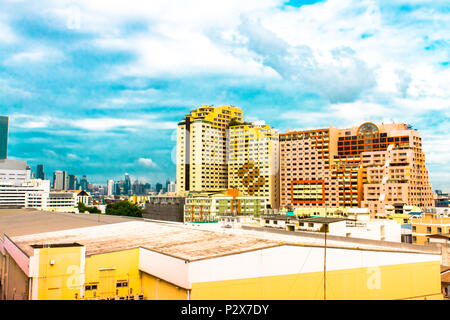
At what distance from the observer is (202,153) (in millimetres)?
84688

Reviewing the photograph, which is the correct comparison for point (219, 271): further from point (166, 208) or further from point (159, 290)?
point (166, 208)

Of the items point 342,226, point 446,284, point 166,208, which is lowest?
point 446,284

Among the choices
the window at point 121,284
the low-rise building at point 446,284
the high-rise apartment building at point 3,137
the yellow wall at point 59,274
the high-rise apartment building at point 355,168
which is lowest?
the low-rise building at point 446,284

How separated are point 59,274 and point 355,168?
64331mm

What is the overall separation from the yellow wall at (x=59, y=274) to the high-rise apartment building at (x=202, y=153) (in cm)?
6965

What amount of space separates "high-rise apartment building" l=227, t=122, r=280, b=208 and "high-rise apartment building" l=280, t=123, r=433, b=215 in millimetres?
2065

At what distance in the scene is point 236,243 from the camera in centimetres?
1509

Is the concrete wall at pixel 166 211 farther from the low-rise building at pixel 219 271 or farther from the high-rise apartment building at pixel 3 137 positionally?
the high-rise apartment building at pixel 3 137

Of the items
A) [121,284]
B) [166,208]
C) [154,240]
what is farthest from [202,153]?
[121,284]

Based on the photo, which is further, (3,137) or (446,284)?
(3,137)

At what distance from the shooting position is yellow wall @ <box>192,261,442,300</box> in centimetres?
1227

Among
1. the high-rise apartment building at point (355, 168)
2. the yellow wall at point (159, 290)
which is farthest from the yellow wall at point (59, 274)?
the high-rise apartment building at point (355, 168)

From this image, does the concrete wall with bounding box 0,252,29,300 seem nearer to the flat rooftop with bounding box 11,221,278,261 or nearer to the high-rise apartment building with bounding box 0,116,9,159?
the flat rooftop with bounding box 11,221,278,261

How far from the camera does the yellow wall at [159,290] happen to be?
12.3 m
